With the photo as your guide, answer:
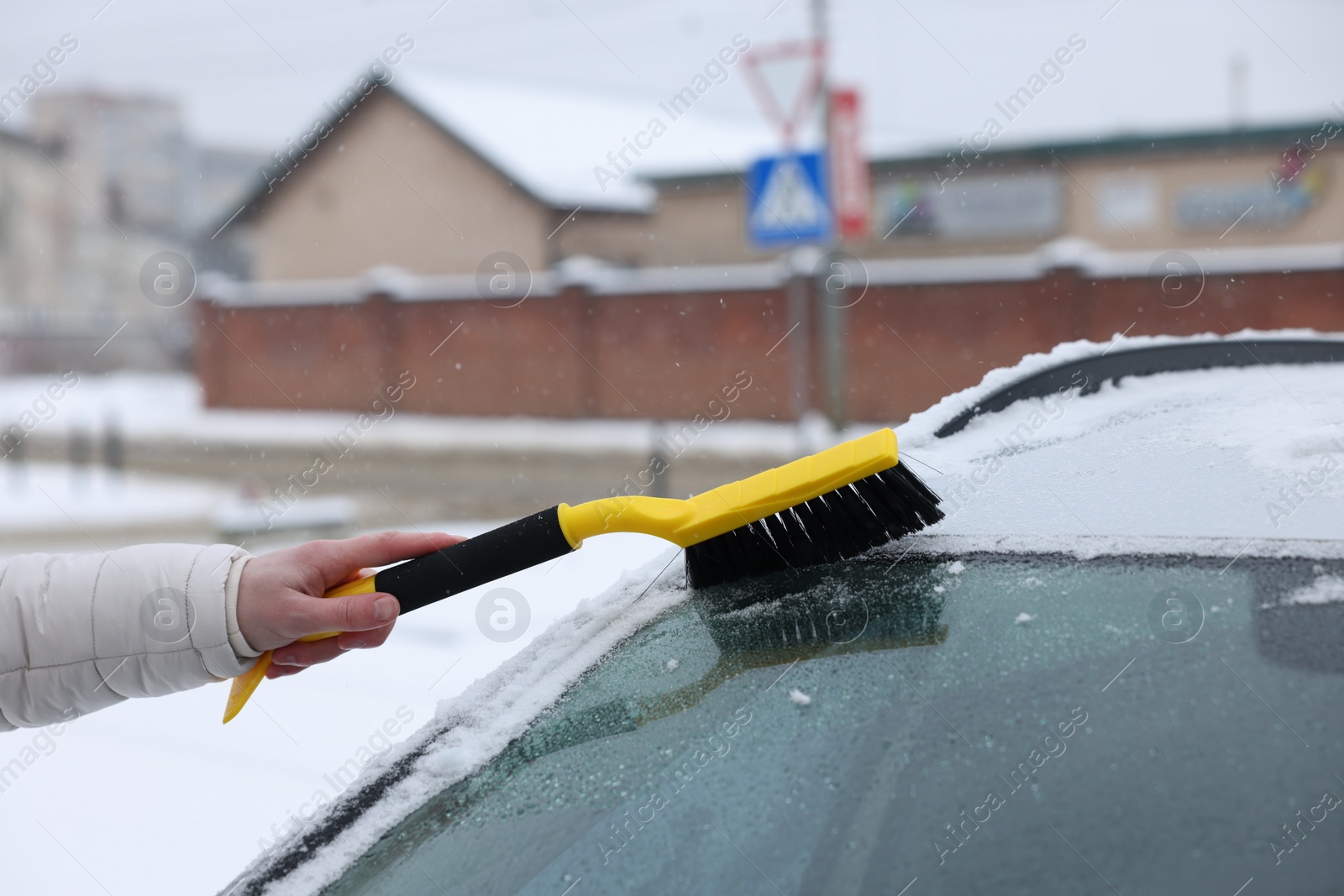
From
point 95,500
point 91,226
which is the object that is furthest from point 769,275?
point 91,226

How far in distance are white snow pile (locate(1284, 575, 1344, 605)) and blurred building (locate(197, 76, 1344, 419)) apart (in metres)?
6.89

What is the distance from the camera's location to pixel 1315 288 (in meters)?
10.5

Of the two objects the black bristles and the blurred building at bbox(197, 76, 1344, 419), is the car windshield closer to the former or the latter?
the black bristles

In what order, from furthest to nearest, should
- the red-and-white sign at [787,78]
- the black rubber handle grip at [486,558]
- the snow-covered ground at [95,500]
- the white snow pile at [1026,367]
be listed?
the snow-covered ground at [95,500]
the red-and-white sign at [787,78]
the white snow pile at [1026,367]
the black rubber handle grip at [486,558]

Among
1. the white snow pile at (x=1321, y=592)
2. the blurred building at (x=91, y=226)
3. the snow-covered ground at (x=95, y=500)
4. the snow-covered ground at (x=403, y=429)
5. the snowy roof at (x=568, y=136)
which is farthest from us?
the blurred building at (x=91, y=226)

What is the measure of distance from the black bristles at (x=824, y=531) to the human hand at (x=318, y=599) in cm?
37

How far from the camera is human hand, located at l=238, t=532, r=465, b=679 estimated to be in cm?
144

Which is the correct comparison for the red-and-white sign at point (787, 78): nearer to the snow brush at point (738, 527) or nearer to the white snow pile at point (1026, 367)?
the white snow pile at point (1026, 367)

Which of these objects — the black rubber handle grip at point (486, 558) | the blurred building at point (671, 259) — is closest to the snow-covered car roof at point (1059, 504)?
the black rubber handle grip at point (486, 558)

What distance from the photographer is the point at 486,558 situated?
1.40 metres

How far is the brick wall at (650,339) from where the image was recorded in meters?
11.0

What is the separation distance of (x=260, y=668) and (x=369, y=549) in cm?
23

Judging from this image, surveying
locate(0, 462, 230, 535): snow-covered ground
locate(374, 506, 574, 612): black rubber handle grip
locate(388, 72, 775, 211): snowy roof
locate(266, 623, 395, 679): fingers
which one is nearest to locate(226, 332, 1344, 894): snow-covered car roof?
locate(374, 506, 574, 612): black rubber handle grip

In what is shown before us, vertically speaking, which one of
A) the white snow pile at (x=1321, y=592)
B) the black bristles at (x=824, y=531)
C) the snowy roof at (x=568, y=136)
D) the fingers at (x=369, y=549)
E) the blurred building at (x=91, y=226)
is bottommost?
the white snow pile at (x=1321, y=592)
